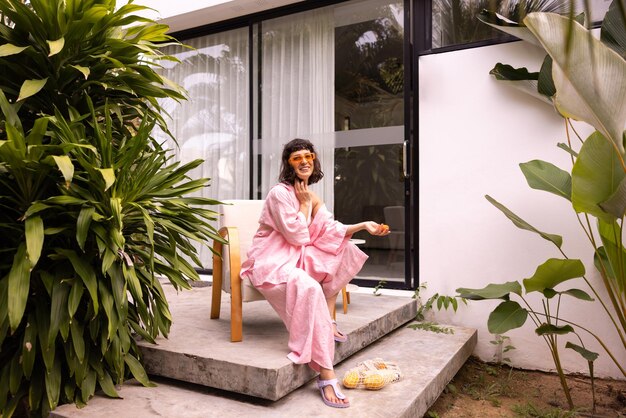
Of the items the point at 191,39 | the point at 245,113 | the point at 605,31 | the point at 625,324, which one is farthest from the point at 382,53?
the point at 625,324

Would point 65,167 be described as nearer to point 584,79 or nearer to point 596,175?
point 584,79

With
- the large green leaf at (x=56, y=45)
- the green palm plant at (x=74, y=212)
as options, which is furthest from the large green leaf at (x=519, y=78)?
the large green leaf at (x=56, y=45)

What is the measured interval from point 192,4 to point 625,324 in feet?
14.0

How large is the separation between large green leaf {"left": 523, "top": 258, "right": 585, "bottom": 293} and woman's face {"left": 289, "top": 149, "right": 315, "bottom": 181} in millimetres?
1253

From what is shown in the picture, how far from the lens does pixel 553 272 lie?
2.25 metres

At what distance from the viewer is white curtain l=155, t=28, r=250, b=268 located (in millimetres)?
4559

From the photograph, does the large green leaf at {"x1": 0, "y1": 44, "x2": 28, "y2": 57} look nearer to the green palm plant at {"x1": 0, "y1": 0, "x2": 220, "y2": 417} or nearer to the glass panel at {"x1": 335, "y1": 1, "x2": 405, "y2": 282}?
the green palm plant at {"x1": 0, "y1": 0, "x2": 220, "y2": 417}

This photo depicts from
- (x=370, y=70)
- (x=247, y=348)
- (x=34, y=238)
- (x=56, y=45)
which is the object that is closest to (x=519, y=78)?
(x=370, y=70)

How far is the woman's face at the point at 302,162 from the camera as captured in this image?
2496mm

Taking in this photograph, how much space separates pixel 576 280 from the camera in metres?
2.99

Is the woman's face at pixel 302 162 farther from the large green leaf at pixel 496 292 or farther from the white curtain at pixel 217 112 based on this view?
the white curtain at pixel 217 112

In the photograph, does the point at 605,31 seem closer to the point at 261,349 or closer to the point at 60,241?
the point at 261,349

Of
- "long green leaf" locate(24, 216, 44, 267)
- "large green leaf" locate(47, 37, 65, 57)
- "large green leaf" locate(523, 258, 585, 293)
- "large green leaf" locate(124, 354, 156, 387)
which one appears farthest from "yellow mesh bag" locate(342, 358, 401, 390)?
Result: "large green leaf" locate(47, 37, 65, 57)

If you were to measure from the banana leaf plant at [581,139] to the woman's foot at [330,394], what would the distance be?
2.95 ft
